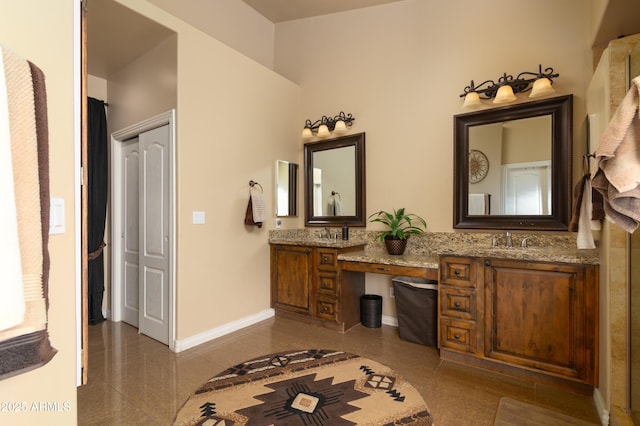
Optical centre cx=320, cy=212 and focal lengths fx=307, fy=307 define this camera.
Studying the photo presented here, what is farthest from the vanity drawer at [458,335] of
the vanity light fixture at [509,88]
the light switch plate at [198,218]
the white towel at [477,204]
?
the light switch plate at [198,218]

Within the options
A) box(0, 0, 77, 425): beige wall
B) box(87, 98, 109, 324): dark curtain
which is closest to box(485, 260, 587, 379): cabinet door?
box(0, 0, 77, 425): beige wall

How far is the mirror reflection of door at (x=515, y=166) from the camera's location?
2.63 metres

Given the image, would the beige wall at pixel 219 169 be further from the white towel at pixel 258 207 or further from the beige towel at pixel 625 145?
the beige towel at pixel 625 145

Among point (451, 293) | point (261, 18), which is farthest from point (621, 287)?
point (261, 18)

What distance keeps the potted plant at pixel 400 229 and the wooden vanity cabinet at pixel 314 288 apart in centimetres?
43

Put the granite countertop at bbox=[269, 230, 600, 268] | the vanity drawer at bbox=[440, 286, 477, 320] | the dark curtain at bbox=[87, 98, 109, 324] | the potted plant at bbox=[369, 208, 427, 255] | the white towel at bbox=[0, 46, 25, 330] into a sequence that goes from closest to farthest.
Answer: the white towel at bbox=[0, 46, 25, 330] → the granite countertop at bbox=[269, 230, 600, 268] → the vanity drawer at bbox=[440, 286, 477, 320] → the potted plant at bbox=[369, 208, 427, 255] → the dark curtain at bbox=[87, 98, 109, 324]

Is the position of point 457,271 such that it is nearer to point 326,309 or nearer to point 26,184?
point 326,309

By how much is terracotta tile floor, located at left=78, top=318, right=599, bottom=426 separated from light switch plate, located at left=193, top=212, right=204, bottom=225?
1151 millimetres

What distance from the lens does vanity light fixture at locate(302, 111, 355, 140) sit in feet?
12.0

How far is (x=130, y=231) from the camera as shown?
346 cm

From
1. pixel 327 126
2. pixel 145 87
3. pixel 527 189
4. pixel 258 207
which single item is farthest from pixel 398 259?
pixel 145 87

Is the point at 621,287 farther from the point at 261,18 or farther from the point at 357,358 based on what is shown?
the point at 261,18

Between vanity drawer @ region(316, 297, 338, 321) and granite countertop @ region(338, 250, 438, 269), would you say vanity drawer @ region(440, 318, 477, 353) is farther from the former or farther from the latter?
vanity drawer @ region(316, 297, 338, 321)

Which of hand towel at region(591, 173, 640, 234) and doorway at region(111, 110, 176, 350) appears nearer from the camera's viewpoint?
hand towel at region(591, 173, 640, 234)
